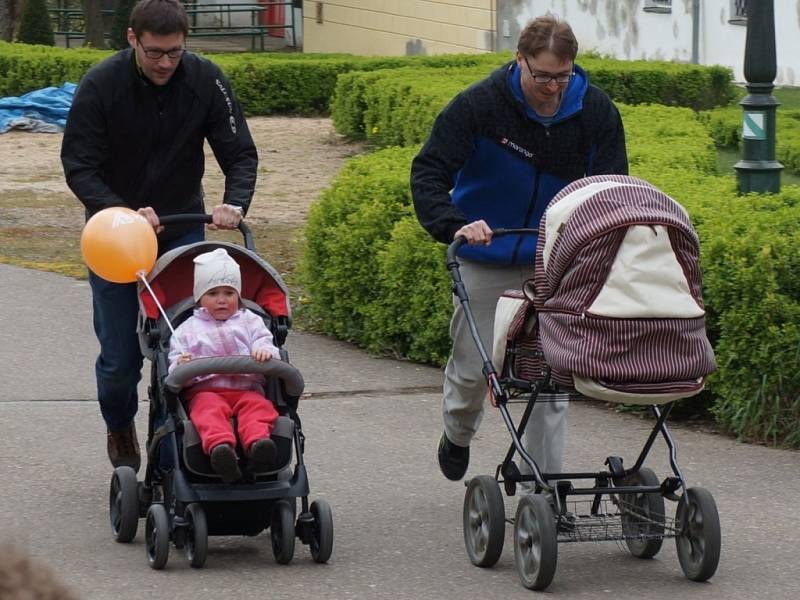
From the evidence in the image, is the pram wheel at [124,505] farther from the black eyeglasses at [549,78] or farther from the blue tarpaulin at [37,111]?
the blue tarpaulin at [37,111]

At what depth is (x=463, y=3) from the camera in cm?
3083

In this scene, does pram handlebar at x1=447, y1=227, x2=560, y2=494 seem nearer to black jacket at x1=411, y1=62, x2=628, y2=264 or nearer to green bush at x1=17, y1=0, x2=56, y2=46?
black jacket at x1=411, y1=62, x2=628, y2=264

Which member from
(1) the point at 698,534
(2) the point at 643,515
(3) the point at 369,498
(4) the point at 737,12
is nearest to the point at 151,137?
(3) the point at 369,498

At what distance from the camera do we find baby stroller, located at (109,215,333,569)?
4.66 metres

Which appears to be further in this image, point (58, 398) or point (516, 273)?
point (58, 398)

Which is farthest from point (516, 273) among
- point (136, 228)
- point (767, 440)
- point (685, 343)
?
point (767, 440)

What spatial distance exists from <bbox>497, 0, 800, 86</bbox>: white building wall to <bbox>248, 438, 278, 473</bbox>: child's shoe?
58.4ft

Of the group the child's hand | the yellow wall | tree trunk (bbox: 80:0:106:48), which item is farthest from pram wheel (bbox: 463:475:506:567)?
tree trunk (bbox: 80:0:106:48)

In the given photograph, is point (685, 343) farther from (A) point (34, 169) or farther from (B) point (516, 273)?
(A) point (34, 169)

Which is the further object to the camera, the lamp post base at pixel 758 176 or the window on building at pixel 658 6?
the window on building at pixel 658 6

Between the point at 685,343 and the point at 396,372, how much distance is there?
3.72 m

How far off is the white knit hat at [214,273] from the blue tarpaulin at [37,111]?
15082 mm

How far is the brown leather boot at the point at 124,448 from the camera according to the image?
5668 mm

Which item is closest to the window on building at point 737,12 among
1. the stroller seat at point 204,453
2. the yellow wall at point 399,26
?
the yellow wall at point 399,26
